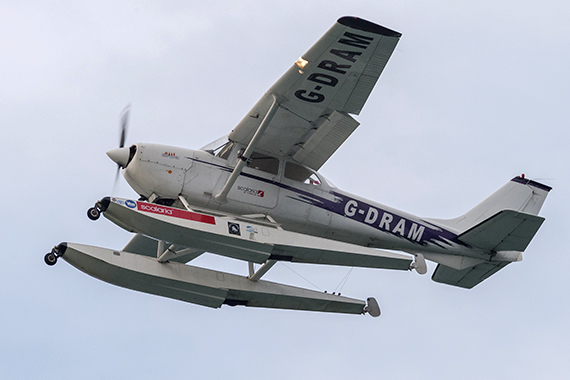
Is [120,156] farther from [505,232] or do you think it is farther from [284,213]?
[505,232]

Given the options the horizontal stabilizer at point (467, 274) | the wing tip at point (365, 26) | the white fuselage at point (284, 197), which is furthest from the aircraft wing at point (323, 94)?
the horizontal stabilizer at point (467, 274)

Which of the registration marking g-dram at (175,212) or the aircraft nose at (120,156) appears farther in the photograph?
the aircraft nose at (120,156)

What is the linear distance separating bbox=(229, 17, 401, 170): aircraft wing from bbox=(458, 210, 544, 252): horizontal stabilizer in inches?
137

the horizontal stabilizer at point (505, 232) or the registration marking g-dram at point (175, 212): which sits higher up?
the horizontal stabilizer at point (505, 232)

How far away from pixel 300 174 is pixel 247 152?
59.6 inches

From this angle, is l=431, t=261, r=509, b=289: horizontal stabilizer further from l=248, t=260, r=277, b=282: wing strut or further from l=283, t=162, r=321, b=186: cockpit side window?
l=248, t=260, r=277, b=282: wing strut

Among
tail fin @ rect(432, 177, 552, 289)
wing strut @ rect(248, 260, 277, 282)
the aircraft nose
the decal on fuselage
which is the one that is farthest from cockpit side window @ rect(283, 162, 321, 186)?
tail fin @ rect(432, 177, 552, 289)

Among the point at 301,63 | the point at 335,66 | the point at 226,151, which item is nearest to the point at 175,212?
the point at 226,151

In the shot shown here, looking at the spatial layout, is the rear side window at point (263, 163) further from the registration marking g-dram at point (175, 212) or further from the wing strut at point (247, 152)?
the registration marking g-dram at point (175, 212)

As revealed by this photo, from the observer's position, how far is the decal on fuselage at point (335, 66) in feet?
39.4

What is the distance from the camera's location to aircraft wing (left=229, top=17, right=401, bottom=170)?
12.0 meters

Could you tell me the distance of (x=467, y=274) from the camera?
15.6 meters

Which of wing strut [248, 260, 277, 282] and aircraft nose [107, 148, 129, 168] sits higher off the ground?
aircraft nose [107, 148, 129, 168]

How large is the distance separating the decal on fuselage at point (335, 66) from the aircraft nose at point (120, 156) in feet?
11.2
